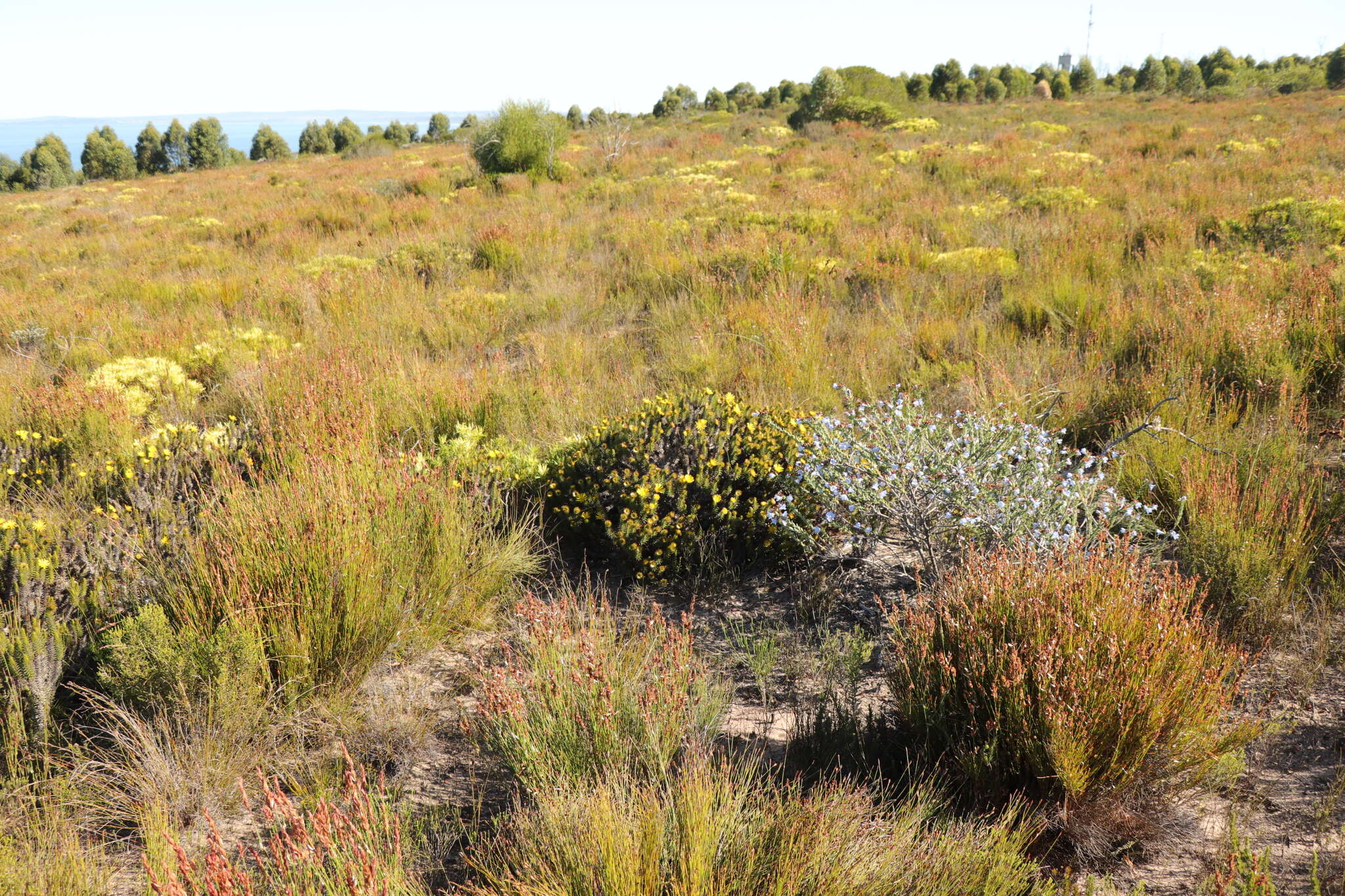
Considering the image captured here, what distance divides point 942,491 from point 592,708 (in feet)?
5.85

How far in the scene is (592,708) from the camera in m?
2.33

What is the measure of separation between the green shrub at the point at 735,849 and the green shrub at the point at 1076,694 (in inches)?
8.1

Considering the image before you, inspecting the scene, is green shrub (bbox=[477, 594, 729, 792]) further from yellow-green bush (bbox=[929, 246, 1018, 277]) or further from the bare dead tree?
the bare dead tree

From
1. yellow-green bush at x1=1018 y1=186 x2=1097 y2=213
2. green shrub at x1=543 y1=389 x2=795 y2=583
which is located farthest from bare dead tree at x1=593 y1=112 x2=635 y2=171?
green shrub at x1=543 y1=389 x2=795 y2=583

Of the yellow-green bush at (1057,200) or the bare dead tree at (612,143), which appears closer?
the yellow-green bush at (1057,200)

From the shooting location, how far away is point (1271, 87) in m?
29.8

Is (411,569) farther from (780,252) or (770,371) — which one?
(780,252)

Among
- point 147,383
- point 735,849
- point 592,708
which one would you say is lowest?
point 735,849

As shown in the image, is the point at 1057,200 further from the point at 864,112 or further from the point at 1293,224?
the point at 864,112

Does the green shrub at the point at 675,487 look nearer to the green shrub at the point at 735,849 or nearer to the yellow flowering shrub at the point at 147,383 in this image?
the green shrub at the point at 735,849

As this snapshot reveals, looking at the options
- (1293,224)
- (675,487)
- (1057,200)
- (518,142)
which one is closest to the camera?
(675,487)

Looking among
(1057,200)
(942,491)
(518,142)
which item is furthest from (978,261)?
(518,142)

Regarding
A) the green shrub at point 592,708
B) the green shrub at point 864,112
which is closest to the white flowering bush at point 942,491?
the green shrub at point 592,708

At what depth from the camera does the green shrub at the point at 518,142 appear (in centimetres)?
1684
